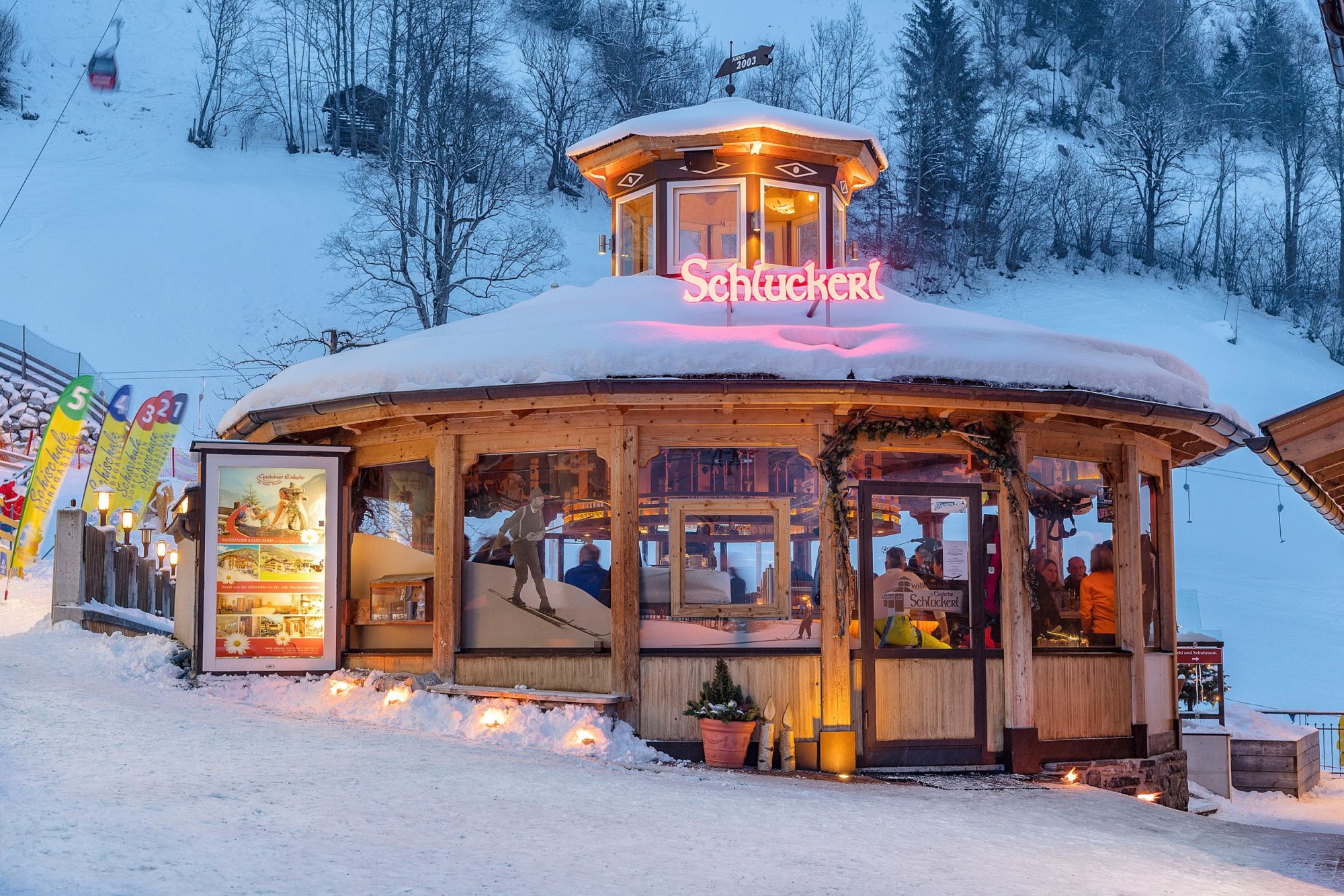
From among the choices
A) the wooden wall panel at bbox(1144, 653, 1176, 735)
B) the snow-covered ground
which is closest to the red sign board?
the wooden wall panel at bbox(1144, 653, 1176, 735)

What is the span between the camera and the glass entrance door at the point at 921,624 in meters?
11.5

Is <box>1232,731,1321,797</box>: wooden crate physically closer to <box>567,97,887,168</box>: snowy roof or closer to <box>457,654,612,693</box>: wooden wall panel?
<box>567,97,887,168</box>: snowy roof

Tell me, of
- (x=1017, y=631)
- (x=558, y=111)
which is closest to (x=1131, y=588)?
(x=1017, y=631)

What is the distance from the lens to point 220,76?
213ft

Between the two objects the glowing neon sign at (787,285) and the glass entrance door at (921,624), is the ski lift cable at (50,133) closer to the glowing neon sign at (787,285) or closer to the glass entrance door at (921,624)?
the glowing neon sign at (787,285)

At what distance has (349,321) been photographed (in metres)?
49.2

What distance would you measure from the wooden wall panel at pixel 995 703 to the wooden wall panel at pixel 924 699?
0.14 m

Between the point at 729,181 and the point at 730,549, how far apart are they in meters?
5.26

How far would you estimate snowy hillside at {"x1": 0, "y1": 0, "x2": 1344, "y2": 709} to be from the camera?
3650cm

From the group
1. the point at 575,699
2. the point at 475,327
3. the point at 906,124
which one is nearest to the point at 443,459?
the point at 475,327

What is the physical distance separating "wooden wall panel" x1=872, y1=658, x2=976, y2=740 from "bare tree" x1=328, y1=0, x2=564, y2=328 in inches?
813

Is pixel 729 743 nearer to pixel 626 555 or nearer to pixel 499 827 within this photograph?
pixel 626 555

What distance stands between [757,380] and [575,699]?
10.4ft

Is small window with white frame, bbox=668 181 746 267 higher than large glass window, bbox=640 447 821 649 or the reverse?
higher
